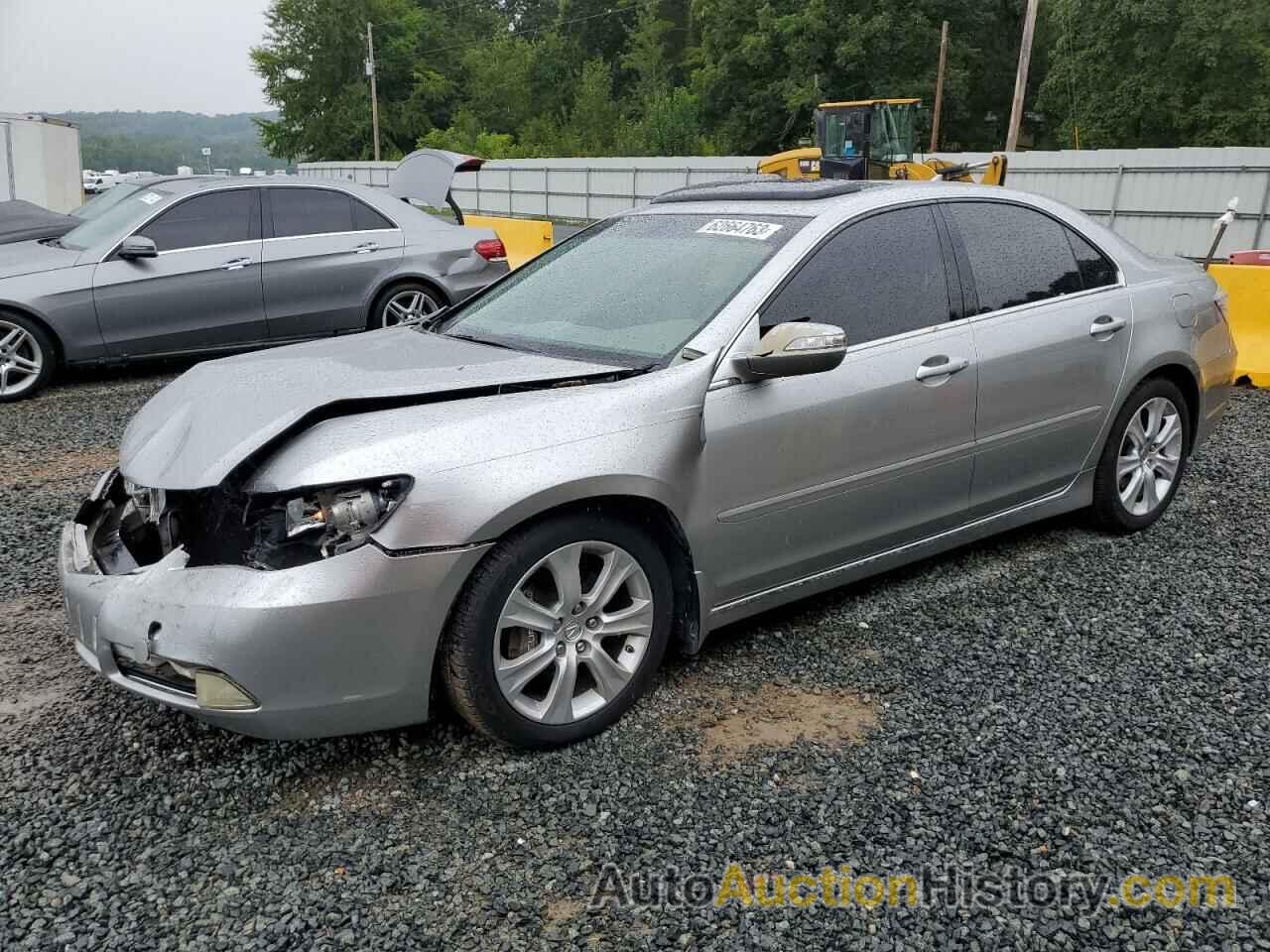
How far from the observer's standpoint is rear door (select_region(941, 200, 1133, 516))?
411cm

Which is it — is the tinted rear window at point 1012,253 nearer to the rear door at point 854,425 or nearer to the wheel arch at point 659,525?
the rear door at point 854,425

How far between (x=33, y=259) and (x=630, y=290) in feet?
19.8

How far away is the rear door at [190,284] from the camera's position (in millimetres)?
7957

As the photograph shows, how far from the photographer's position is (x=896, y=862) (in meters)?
2.69

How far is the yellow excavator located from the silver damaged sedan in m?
16.4

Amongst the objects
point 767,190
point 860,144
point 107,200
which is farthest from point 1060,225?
point 860,144

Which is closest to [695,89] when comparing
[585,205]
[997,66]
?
[997,66]

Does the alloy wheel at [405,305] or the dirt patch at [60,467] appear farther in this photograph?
the alloy wheel at [405,305]

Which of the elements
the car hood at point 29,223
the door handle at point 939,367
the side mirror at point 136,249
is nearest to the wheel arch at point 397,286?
the side mirror at point 136,249

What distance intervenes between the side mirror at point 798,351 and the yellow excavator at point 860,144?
Answer: 1748 cm

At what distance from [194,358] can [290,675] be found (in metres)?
7.13

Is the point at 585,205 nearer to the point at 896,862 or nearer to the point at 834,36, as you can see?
the point at 834,36

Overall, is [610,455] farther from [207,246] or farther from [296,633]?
[207,246]

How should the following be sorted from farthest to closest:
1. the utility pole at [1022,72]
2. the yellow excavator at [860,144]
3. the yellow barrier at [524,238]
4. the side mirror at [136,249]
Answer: the utility pole at [1022,72] < the yellow excavator at [860,144] < the yellow barrier at [524,238] < the side mirror at [136,249]
